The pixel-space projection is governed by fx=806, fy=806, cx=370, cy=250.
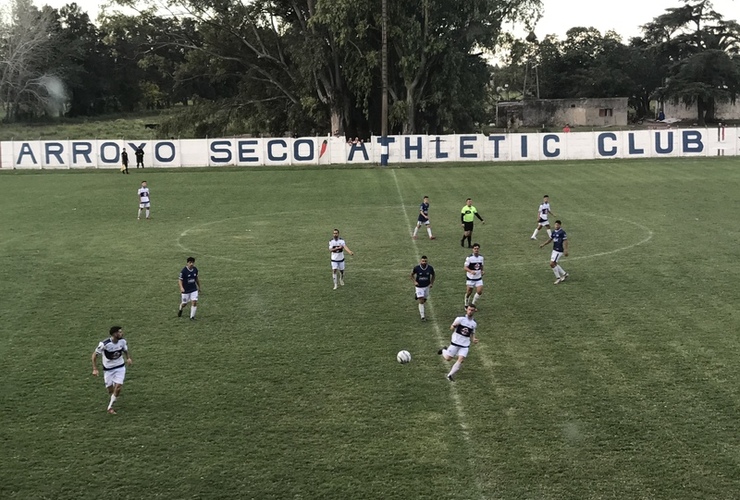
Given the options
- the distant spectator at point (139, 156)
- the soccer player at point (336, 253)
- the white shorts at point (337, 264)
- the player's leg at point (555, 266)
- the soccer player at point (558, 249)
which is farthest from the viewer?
the distant spectator at point (139, 156)

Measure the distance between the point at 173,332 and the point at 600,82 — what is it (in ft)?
302

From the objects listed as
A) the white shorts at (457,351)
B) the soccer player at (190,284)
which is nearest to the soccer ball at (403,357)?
the white shorts at (457,351)

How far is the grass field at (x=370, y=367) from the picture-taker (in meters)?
12.0

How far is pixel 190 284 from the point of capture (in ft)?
64.5

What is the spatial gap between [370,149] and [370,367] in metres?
44.8

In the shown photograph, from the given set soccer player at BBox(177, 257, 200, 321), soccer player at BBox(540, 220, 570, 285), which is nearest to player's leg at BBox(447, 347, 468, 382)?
soccer player at BBox(177, 257, 200, 321)

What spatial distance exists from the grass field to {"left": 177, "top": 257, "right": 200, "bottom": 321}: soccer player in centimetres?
64

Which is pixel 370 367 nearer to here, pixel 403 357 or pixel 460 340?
pixel 403 357

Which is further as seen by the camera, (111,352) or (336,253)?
(336,253)

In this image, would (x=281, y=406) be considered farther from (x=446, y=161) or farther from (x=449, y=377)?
(x=446, y=161)

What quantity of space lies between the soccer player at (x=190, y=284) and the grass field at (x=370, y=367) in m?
0.64

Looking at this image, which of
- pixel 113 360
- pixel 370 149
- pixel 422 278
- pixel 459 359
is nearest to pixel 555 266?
pixel 422 278

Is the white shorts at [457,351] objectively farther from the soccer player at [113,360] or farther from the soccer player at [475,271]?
the soccer player at [113,360]

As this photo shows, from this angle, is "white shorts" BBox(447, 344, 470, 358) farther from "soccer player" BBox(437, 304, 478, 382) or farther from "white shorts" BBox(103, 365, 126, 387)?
"white shorts" BBox(103, 365, 126, 387)
